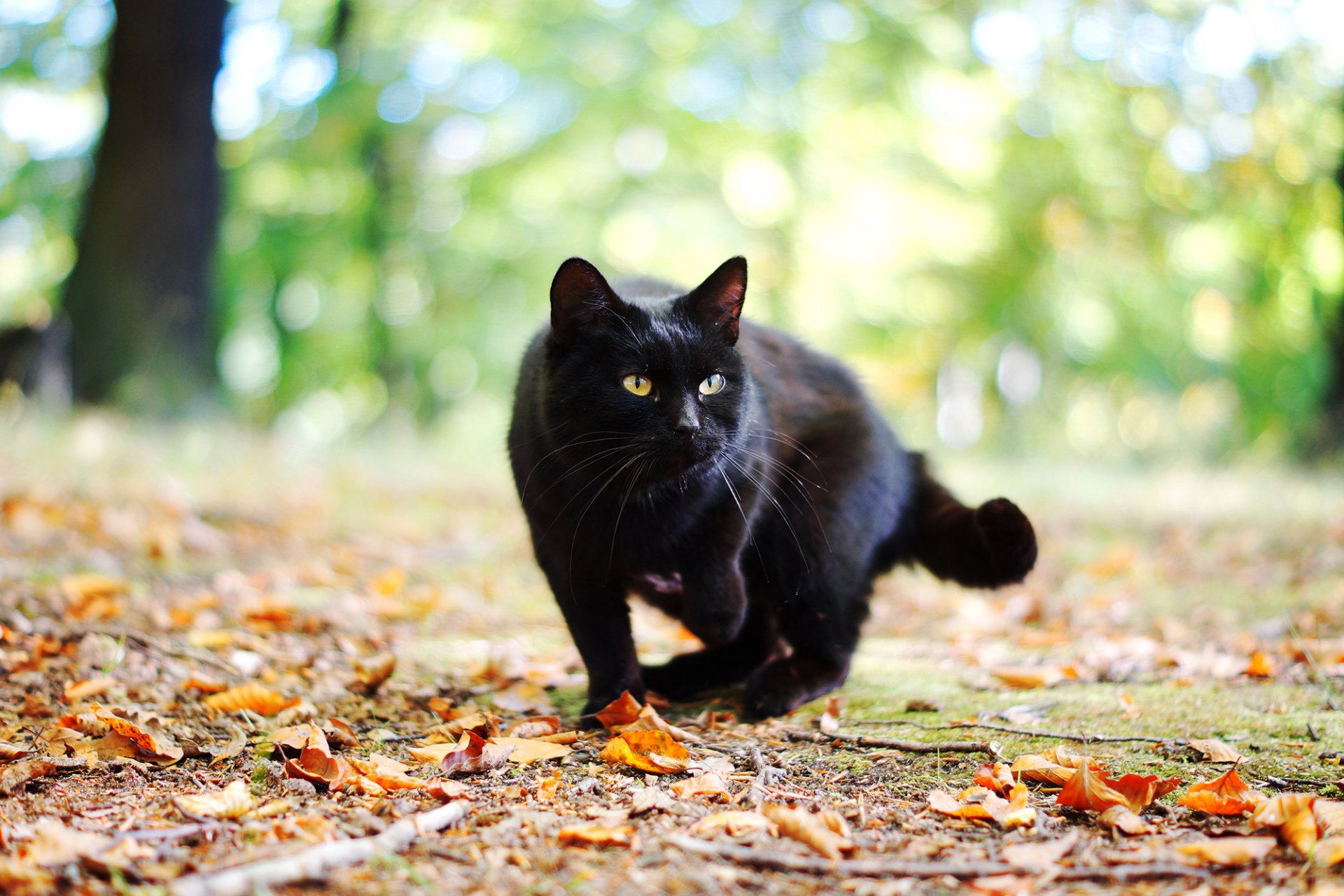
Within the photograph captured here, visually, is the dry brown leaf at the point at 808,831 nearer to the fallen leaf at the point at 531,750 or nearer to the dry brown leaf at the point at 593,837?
the dry brown leaf at the point at 593,837

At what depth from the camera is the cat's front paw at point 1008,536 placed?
8.13 feet

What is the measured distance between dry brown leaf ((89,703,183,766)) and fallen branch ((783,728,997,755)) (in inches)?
55.1

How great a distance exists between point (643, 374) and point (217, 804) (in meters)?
1.30

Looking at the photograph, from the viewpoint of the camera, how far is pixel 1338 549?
184 inches

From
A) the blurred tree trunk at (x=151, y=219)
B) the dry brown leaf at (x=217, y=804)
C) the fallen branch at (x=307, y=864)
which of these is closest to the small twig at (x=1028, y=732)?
the fallen branch at (x=307, y=864)

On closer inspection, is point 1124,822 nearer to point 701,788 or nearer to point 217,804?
point 701,788

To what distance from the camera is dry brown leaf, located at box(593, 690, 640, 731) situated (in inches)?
90.0

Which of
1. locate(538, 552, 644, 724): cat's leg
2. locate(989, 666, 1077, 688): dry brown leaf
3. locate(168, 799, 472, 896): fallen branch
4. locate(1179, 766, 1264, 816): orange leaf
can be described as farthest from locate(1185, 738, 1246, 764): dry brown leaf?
locate(168, 799, 472, 896): fallen branch

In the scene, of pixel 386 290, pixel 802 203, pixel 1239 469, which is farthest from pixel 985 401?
pixel 386 290

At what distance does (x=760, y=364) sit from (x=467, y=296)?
9.12m

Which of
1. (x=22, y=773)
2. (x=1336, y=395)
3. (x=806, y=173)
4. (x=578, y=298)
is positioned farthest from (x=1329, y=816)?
(x=806, y=173)

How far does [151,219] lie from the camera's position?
661 centimetres

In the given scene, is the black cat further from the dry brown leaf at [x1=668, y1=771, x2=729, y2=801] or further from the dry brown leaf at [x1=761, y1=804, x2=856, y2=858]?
the dry brown leaf at [x1=761, y1=804, x2=856, y2=858]

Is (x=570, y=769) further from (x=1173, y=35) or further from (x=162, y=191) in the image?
(x=1173, y=35)
